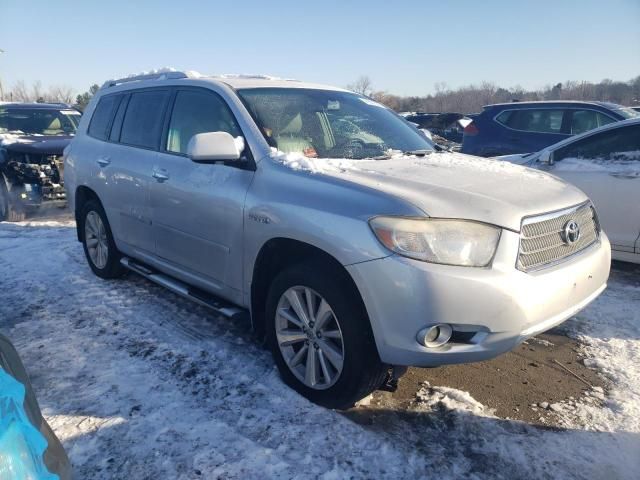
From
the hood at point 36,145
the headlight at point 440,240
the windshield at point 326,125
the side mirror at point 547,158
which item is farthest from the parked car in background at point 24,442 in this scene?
A: the hood at point 36,145

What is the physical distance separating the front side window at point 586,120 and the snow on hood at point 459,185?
5.79 meters

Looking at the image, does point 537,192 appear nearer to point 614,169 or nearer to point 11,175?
point 614,169

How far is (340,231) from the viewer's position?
252 cm

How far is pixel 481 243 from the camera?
241 cm

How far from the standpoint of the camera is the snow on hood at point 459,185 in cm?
246

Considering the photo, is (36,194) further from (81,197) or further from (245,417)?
(245,417)

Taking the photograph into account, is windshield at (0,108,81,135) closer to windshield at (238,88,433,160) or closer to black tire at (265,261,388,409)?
windshield at (238,88,433,160)

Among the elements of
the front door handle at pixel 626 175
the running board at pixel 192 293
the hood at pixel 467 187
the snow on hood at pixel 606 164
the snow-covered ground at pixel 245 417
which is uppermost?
the hood at pixel 467 187

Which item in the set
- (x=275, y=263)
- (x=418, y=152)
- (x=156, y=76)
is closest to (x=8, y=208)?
(x=156, y=76)

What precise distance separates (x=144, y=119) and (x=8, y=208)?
5518 mm

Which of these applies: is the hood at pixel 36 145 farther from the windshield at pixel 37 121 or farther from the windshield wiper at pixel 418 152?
the windshield wiper at pixel 418 152

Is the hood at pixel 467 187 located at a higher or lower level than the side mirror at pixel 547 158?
higher

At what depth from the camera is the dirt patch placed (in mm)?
2910

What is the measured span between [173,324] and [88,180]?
1887mm
